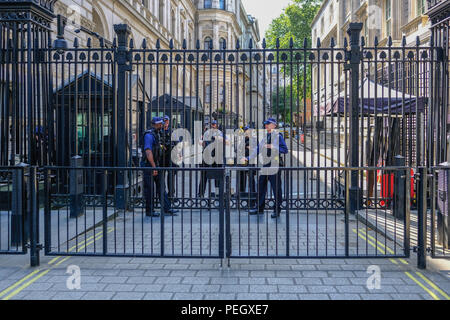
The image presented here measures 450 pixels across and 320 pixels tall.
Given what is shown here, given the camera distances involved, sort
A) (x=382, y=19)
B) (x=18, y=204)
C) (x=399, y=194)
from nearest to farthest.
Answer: (x=18, y=204) < (x=399, y=194) < (x=382, y=19)

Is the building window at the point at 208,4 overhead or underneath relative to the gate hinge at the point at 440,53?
overhead

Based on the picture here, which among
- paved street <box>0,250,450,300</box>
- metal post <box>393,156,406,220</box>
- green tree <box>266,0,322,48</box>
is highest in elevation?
green tree <box>266,0,322,48</box>

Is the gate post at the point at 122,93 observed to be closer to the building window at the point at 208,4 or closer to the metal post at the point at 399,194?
the metal post at the point at 399,194

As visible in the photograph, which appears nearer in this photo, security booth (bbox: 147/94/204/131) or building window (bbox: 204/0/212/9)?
security booth (bbox: 147/94/204/131)

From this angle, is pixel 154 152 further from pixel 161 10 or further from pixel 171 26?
pixel 171 26

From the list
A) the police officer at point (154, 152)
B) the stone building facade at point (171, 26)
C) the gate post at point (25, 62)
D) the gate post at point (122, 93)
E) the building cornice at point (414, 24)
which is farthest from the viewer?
the building cornice at point (414, 24)

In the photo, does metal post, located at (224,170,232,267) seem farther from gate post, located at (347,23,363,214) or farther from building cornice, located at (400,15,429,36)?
building cornice, located at (400,15,429,36)

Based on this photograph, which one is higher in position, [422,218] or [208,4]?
[208,4]

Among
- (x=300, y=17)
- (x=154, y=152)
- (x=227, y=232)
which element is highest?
(x=300, y=17)

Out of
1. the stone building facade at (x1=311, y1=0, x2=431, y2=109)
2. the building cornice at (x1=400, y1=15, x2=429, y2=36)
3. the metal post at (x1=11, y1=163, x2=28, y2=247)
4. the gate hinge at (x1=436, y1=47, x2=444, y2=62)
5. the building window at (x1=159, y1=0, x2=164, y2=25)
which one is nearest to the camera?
the metal post at (x1=11, y1=163, x2=28, y2=247)

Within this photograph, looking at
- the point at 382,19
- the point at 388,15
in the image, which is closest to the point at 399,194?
the point at 388,15

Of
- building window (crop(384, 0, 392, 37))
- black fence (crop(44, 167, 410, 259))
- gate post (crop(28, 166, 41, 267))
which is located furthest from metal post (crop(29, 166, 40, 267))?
building window (crop(384, 0, 392, 37))

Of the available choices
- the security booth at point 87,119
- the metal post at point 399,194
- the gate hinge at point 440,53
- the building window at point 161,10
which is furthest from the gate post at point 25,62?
the building window at point 161,10
